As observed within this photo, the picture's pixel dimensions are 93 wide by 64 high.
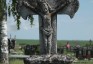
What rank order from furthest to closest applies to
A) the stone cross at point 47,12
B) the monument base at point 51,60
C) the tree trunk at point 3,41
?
1. the tree trunk at point 3,41
2. the stone cross at point 47,12
3. the monument base at point 51,60

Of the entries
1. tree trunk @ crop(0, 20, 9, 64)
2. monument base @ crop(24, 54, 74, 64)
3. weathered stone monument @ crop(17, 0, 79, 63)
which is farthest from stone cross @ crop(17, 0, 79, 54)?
tree trunk @ crop(0, 20, 9, 64)

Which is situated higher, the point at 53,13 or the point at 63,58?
the point at 53,13

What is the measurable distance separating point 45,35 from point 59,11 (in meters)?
0.77

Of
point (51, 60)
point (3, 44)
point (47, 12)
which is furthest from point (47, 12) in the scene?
point (3, 44)

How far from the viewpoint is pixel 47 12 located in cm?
1068

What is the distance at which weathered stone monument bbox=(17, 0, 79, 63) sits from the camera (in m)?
10.5

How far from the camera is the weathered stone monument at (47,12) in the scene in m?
10.5

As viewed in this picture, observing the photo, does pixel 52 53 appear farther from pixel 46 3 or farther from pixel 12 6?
pixel 12 6

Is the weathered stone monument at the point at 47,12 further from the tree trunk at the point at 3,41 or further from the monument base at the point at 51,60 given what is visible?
the tree trunk at the point at 3,41

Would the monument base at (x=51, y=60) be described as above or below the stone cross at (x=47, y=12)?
below

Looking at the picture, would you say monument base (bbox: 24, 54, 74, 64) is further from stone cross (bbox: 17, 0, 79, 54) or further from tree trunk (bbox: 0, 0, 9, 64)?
tree trunk (bbox: 0, 0, 9, 64)

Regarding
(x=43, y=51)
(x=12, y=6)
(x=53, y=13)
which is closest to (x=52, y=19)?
(x=53, y=13)

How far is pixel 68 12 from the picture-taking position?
1070 centimetres

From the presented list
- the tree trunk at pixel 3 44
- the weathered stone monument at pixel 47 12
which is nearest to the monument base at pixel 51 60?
the weathered stone monument at pixel 47 12
